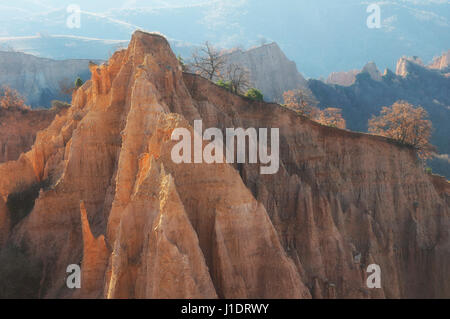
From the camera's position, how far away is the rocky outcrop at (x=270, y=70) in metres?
81.1

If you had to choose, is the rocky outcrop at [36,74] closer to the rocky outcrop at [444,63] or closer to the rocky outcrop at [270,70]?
the rocky outcrop at [270,70]

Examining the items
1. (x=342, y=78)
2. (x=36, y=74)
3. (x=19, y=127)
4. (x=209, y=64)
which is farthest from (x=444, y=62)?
(x=19, y=127)

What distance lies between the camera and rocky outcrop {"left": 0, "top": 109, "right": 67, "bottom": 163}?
33406 mm

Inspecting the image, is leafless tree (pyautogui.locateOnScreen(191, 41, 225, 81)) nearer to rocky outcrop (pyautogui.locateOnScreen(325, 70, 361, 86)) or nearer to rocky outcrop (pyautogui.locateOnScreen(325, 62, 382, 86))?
rocky outcrop (pyautogui.locateOnScreen(325, 62, 382, 86))

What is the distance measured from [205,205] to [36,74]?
2758 inches

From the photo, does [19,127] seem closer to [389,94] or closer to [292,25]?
[389,94]

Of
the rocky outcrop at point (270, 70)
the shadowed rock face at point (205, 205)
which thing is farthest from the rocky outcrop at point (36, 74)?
the shadowed rock face at point (205, 205)

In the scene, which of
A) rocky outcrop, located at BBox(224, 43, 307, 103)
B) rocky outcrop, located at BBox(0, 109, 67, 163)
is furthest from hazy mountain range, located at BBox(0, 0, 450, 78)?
rocky outcrop, located at BBox(0, 109, 67, 163)

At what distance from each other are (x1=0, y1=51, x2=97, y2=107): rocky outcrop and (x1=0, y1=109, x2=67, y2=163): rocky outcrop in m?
36.7

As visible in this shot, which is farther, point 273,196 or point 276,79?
point 276,79

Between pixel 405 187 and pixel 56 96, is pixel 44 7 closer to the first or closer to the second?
pixel 56 96

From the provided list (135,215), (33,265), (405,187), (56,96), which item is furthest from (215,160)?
(56,96)

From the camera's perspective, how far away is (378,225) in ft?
74.8
